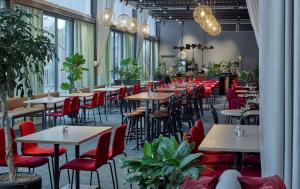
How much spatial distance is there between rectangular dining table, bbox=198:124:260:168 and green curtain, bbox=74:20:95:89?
9676 millimetres

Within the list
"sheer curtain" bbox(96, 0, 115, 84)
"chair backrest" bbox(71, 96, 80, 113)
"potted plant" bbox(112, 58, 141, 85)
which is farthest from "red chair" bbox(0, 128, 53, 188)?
"potted plant" bbox(112, 58, 141, 85)

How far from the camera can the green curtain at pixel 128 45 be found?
1945 cm

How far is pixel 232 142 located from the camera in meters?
4.22

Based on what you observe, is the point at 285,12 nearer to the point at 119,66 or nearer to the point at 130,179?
the point at 130,179

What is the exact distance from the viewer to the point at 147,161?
7.70 ft

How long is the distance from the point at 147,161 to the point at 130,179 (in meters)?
0.13

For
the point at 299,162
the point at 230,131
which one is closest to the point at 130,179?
the point at 299,162

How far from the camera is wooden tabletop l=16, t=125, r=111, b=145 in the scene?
435cm

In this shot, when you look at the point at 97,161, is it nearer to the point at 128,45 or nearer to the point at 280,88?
the point at 280,88

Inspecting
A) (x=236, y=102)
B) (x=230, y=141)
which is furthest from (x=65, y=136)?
(x=236, y=102)

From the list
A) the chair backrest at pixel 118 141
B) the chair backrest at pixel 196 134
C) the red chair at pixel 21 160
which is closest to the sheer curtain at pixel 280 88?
the chair backrest at pixel 196 134

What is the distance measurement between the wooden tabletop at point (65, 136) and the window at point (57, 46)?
24.4 feet

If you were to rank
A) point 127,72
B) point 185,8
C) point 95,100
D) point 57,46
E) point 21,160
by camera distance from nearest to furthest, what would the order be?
point 21,160 → point 95,100 → point 57,46 → point 127,72 → point 185,8

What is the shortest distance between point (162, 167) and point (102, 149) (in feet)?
7.65
